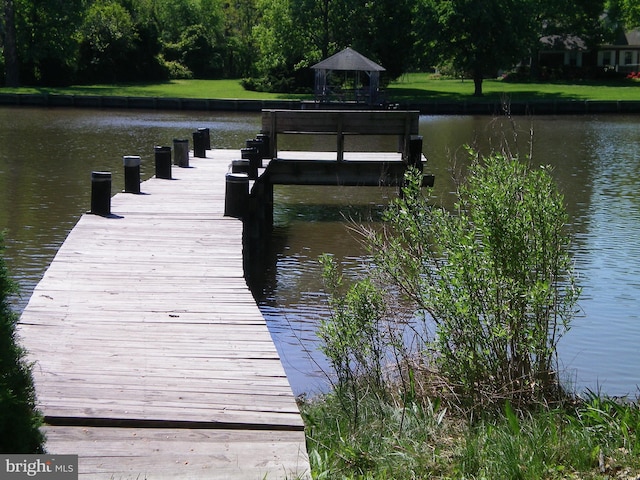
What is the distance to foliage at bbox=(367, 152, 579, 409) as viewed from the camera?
676 cm

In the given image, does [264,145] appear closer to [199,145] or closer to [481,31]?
[199,145]

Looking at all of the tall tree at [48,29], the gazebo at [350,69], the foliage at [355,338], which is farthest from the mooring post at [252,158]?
the tall tree at [48,29]

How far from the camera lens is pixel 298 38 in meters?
58.0

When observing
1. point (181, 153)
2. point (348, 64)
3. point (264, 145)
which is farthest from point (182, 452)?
point (348, 64)

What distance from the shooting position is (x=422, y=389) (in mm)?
6930

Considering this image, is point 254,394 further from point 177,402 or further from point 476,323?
point 476,323

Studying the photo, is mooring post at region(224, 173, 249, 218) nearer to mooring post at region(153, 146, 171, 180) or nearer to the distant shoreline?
mooring post at region(153, 146, 171, 180)

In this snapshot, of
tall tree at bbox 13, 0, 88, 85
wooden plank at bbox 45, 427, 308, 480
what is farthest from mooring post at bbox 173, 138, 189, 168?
tall tree at bbox 13, 0, 88, 85

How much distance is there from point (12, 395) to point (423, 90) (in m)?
59.7

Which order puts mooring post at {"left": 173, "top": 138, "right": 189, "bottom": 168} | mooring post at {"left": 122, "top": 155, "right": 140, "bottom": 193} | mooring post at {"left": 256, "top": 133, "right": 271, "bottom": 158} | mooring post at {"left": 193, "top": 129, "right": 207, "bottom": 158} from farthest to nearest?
1. mooring post at {"left": 193, "top": 129, "right": 207, "bottom": 158}
2. mooring post at {"left": 173, "top": 138, "right": 189, "bottom": 168}
3. mooring post at {"left": 256, "top": 133, "right": 271, "bottom": 158}
4. mooring post at {"left": 122, "top": 155, "right": 140, "bottom": 193}

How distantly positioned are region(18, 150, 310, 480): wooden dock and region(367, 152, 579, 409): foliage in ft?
4.27

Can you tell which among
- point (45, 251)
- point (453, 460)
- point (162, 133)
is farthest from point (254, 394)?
point (162, 133)

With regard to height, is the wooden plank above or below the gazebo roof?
below

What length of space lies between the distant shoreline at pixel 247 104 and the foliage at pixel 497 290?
41.8 metres
